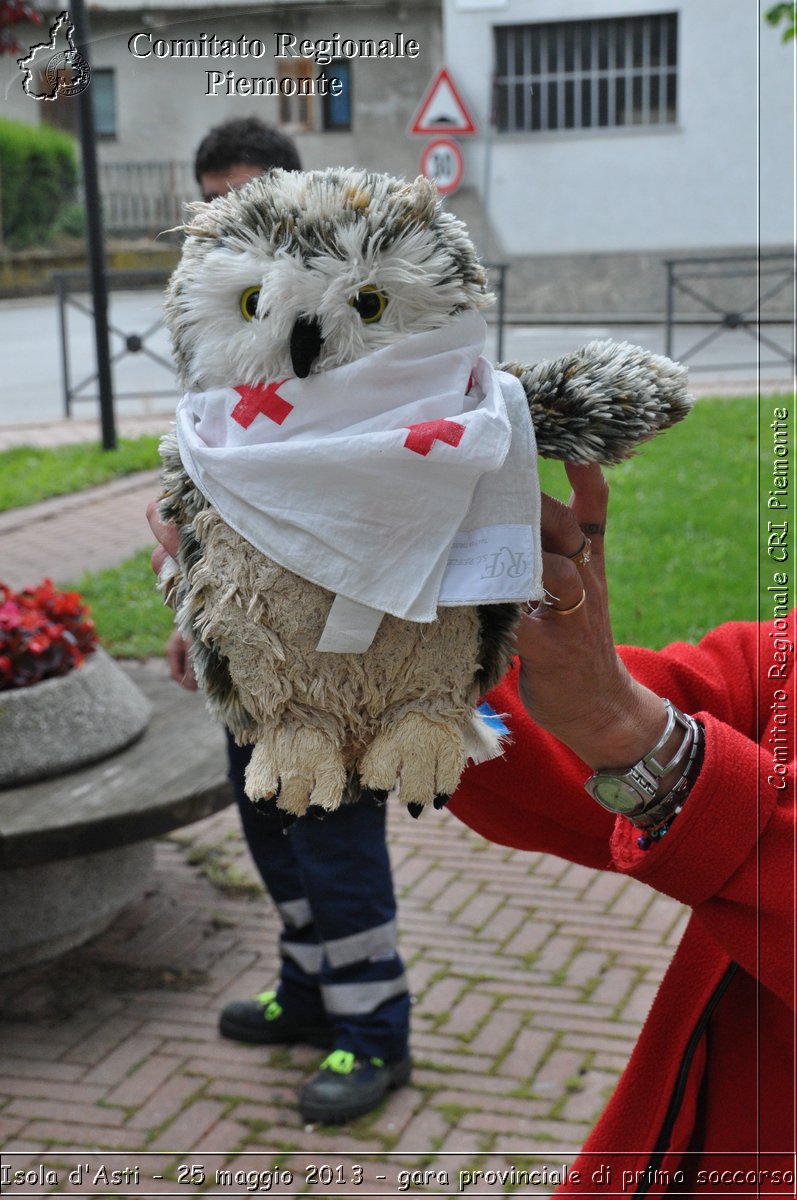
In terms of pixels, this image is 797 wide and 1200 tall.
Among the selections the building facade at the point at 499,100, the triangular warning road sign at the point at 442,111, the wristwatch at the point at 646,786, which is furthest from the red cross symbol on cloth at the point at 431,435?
the triangular warning road sign at the point at 442,111

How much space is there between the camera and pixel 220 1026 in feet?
11.6

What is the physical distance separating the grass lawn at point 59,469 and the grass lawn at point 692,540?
5.46 ft

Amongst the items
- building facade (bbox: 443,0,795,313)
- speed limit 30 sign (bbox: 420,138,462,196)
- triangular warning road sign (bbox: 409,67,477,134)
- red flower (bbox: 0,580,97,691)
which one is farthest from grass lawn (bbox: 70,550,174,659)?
speed limit 30 sign (bbox: 420,138,462,196)

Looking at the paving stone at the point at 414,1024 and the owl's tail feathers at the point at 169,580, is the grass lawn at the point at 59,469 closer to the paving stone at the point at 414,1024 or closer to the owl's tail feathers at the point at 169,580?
the paving stone at the point at 414,1024

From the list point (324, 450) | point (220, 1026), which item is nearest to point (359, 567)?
point (324, 450)

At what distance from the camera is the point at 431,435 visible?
104 centimetres

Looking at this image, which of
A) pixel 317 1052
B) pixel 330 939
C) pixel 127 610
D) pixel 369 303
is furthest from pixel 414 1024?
pixel 127 610

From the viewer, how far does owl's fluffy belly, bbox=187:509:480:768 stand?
1091mm

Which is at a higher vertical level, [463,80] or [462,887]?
[463,80]

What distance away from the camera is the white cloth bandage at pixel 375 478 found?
1.05m

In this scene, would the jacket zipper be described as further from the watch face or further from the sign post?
the sign post

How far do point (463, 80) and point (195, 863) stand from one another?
296 cm

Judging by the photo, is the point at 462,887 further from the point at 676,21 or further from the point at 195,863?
the point at 676,21

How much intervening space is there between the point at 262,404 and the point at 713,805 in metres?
0.63
